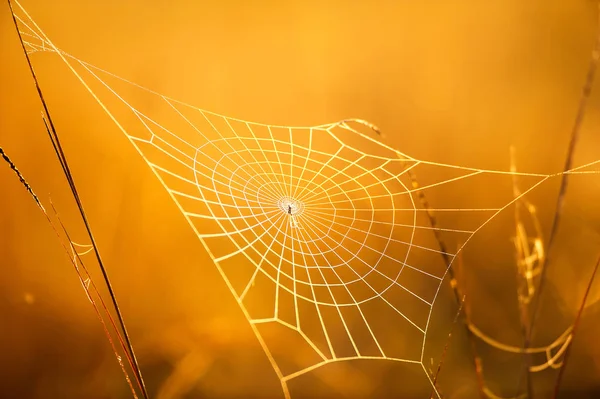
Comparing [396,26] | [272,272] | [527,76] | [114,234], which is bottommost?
[272,272]

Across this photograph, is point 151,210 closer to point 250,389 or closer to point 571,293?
point 250,389

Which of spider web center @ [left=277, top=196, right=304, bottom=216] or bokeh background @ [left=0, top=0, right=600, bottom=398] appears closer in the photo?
spider web center @ [left=277, top=196, right=304, bottom=216]

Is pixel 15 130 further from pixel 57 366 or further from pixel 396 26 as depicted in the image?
pixel 396 26


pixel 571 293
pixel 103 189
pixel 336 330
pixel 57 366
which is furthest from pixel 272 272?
pixel 571 293

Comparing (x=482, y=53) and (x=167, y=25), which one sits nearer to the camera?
(x=167, y=25)

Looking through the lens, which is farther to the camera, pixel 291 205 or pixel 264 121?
pixel 264 121

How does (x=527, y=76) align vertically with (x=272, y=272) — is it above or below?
above

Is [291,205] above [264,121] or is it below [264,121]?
below

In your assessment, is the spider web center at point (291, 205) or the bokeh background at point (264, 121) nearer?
the spider web center at point (291, 205)
